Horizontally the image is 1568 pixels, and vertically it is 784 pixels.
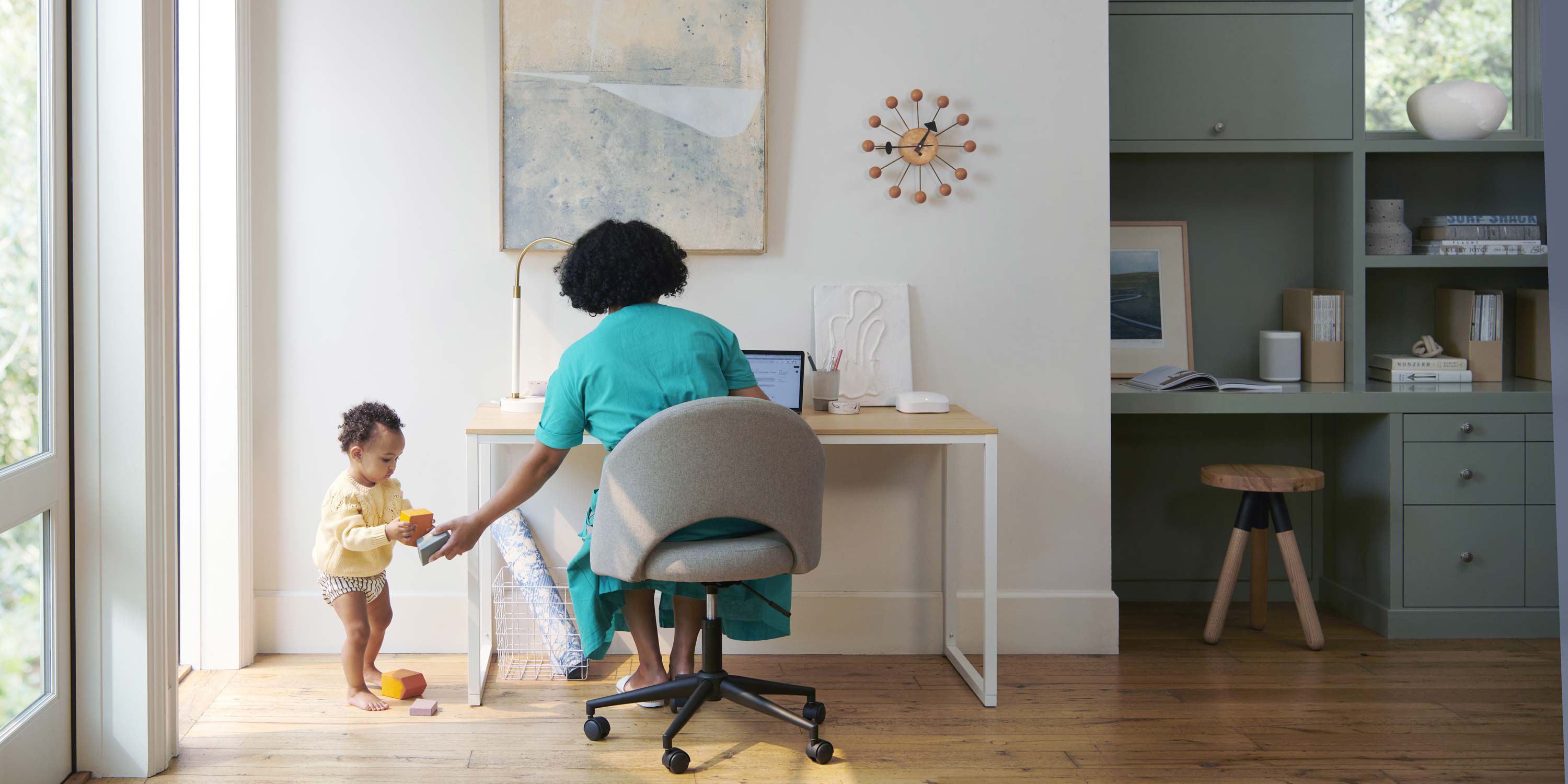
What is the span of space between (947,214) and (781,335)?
61 cm

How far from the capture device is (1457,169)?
3877mm

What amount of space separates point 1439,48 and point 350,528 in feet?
12.5

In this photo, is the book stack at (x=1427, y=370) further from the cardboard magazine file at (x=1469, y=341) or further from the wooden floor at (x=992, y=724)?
Answer: the wooden floor at (x=992, y=724)

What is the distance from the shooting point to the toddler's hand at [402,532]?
254 centimetres

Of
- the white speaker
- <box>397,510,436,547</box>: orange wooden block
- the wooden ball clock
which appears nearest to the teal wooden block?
<box>397,510,436,547</box>: orange wooden block

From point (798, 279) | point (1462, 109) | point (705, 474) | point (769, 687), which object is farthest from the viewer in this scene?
point (1462, 109)

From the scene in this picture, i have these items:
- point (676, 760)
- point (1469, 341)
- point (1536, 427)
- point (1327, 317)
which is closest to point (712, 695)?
point (676, 760)

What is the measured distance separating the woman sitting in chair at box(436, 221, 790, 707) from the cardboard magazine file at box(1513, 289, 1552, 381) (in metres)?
2.78

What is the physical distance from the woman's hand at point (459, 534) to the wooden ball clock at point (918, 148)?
1545 millimetres

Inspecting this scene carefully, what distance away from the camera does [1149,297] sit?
3777 mm

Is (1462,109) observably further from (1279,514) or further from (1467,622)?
(1467,622)

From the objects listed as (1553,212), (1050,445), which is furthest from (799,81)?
(1553,212)

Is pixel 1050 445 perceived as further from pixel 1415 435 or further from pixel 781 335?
pixel 1415 435

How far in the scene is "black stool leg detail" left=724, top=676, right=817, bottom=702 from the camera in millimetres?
2598
